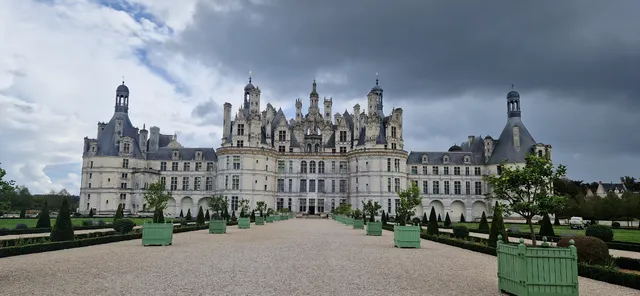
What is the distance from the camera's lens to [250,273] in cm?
1262

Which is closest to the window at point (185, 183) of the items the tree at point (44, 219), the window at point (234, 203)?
the window at point (234, 203)

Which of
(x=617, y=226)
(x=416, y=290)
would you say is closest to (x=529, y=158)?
(x=416, y=290)

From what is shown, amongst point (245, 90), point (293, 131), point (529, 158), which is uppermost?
point (245, 90)

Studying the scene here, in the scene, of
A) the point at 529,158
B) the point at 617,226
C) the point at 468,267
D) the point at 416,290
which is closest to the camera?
the point at 416,290

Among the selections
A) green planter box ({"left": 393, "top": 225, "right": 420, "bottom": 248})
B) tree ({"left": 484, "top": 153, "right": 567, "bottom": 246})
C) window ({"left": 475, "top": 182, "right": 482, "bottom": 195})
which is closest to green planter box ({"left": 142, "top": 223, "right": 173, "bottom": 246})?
green planter box ({"left": 393, "top": 225, "right": 420, "bottom": 248})

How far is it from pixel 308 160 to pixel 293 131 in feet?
19.6

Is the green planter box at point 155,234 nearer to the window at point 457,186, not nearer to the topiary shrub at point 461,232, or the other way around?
the topiary shrub at point 461,232

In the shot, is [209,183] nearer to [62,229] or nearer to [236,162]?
[236,162]

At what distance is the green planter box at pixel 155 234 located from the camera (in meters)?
21.1

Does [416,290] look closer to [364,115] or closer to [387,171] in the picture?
[387,171]

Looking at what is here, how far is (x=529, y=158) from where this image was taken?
1581 centimetres

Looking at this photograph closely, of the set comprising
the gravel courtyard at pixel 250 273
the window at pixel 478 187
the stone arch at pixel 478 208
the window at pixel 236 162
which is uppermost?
the window at pixel 236 162

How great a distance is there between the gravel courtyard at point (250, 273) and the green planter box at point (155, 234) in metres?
2.68

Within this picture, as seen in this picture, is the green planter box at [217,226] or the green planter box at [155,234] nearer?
the green planter box at [155,234]
